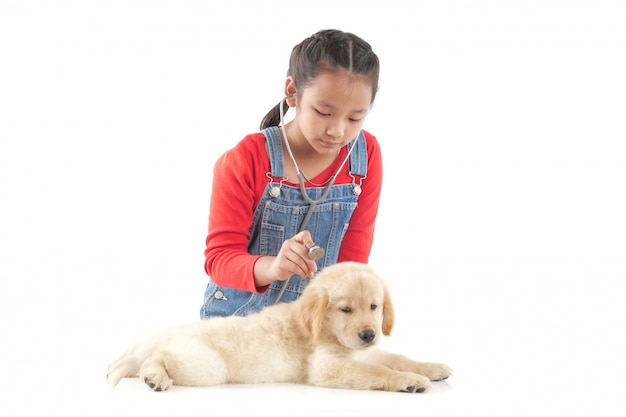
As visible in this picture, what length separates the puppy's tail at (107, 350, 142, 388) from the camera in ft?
6.63

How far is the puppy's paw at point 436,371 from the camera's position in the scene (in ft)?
6.91

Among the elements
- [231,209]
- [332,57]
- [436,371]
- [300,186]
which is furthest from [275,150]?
[436,371]

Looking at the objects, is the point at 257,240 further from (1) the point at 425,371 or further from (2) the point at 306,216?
(1) the point at 425,371

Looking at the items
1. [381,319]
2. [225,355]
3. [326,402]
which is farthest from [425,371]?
[225,355]

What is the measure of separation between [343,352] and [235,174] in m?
0.73

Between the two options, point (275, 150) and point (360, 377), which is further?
point (275, 150)

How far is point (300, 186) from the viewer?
8.13 feet

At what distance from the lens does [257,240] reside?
2.55 metres

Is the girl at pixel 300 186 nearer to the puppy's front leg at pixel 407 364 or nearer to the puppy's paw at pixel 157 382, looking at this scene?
the puppy's front leg at pixel 407 364

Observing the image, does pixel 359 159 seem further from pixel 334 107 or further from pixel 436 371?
pixel 436 371

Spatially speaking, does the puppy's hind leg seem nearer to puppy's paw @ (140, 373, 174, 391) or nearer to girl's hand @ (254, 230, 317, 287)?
puppy's paw @ (140, 373, 174, 391)

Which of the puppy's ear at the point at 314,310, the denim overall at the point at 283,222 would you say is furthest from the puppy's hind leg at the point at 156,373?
the denim overall at the point at 283,222

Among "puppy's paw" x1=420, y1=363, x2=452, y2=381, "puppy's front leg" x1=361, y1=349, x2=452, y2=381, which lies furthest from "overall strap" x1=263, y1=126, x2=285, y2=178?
"puppy's paw" x1=420, y1=363, x2=452, y2=381

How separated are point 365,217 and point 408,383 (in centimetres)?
86
